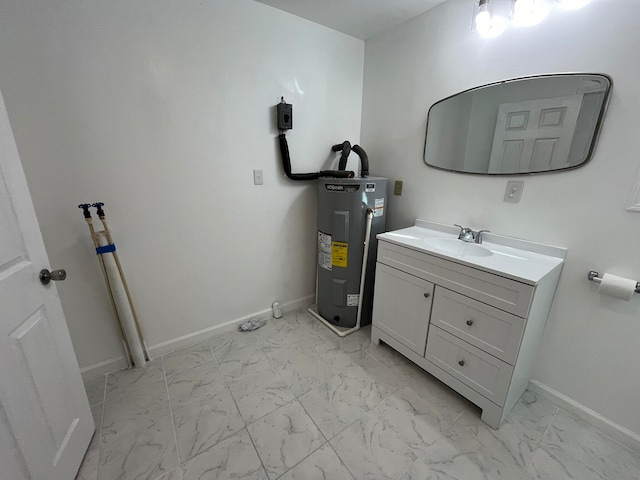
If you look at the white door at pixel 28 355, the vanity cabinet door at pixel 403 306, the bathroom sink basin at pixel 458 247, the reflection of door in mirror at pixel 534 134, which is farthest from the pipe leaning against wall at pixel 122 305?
the reflection of door in mirror at pixel 534 134

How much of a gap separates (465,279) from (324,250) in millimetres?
1009

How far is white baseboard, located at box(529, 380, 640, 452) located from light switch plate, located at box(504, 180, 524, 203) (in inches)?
43.3

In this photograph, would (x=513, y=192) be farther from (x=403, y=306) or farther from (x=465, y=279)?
(x=403, y=306)

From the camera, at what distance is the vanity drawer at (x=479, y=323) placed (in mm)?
1189

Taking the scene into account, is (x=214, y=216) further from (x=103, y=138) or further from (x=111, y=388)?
(x=111, y=388)

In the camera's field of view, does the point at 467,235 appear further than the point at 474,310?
Yes

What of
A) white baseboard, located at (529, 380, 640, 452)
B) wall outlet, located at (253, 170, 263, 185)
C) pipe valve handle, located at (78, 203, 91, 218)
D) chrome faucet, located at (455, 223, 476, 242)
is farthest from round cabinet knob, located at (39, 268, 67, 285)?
white baseboard, located at (529, 380, 640, 452)

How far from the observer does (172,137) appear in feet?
5.08

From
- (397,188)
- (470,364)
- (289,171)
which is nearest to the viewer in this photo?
(470,364)

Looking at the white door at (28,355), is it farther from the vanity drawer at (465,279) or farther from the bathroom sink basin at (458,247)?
the bathroom sink basin at (458,247)

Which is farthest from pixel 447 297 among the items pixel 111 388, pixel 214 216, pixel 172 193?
pixel 111 388

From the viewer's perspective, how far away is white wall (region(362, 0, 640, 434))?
114 cm

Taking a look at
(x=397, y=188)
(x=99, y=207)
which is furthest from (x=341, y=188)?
(x=99, y=207)

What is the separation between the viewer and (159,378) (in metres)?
1.62
